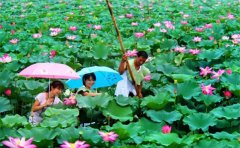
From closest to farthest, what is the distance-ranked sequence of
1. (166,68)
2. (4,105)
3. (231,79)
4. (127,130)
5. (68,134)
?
1. (68,134)
2. (127,130)
3. (4,105)
4. (231,79)
5. (166,68)

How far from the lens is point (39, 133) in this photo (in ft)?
12.1

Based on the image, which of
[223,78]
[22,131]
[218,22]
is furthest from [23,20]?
[22,131]

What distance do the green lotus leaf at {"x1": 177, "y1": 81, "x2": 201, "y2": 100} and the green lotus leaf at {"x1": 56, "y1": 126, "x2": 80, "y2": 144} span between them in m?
1.44

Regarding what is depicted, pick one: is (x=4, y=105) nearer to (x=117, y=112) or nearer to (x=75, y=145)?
(x=117, y=112)

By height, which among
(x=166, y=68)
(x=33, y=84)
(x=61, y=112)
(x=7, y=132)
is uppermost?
(x=7, y=132)

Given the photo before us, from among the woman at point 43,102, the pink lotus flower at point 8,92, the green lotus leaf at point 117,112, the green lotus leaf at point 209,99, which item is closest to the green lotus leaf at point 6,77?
the pink lotus flower at point 8,92

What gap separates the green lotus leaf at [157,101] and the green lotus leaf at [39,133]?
42.9 inches

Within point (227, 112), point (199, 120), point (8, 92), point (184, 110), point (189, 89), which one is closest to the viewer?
point (199, 120)

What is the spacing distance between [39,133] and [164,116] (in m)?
1.18

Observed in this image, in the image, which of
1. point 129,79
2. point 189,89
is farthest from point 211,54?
point 189,89

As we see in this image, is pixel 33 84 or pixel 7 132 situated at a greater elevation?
pixel 7 132

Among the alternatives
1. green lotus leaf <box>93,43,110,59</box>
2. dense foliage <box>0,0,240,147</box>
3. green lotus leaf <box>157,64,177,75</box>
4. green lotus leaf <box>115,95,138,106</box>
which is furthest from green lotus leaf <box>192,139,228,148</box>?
green lotus leaf <box>93,43,110,59</box>

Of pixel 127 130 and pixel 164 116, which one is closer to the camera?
pixel 127 130

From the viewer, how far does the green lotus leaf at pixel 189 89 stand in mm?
4870
